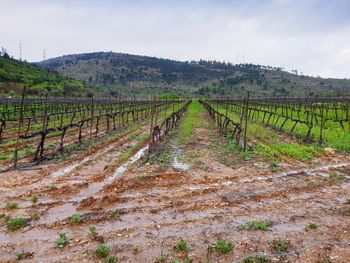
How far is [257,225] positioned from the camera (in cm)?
587

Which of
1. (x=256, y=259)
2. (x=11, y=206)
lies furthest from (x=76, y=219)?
(x=256, y=259)

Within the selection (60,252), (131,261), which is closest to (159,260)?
(131,261)

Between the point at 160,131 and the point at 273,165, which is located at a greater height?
the point at 160,131

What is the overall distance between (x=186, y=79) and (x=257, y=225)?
485ft

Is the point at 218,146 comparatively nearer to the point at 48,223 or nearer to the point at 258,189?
the point at 258,189

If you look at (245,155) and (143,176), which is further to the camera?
(245,155)

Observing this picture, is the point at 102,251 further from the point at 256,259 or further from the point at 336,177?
the point at 336,177

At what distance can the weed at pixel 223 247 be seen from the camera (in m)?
4.96

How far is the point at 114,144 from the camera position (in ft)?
47.1

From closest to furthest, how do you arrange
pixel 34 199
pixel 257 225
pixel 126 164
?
pixel 257 225 → pixel 34 199 → pixel 126 164

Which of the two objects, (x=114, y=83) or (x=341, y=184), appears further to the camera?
(x=114, y=83)

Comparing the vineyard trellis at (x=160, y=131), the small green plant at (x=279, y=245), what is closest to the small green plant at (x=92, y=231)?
the small green plant at (x=279, y=245)

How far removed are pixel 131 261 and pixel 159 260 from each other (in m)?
0.38

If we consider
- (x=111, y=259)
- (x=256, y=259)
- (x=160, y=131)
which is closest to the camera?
(x=111, y=259)
